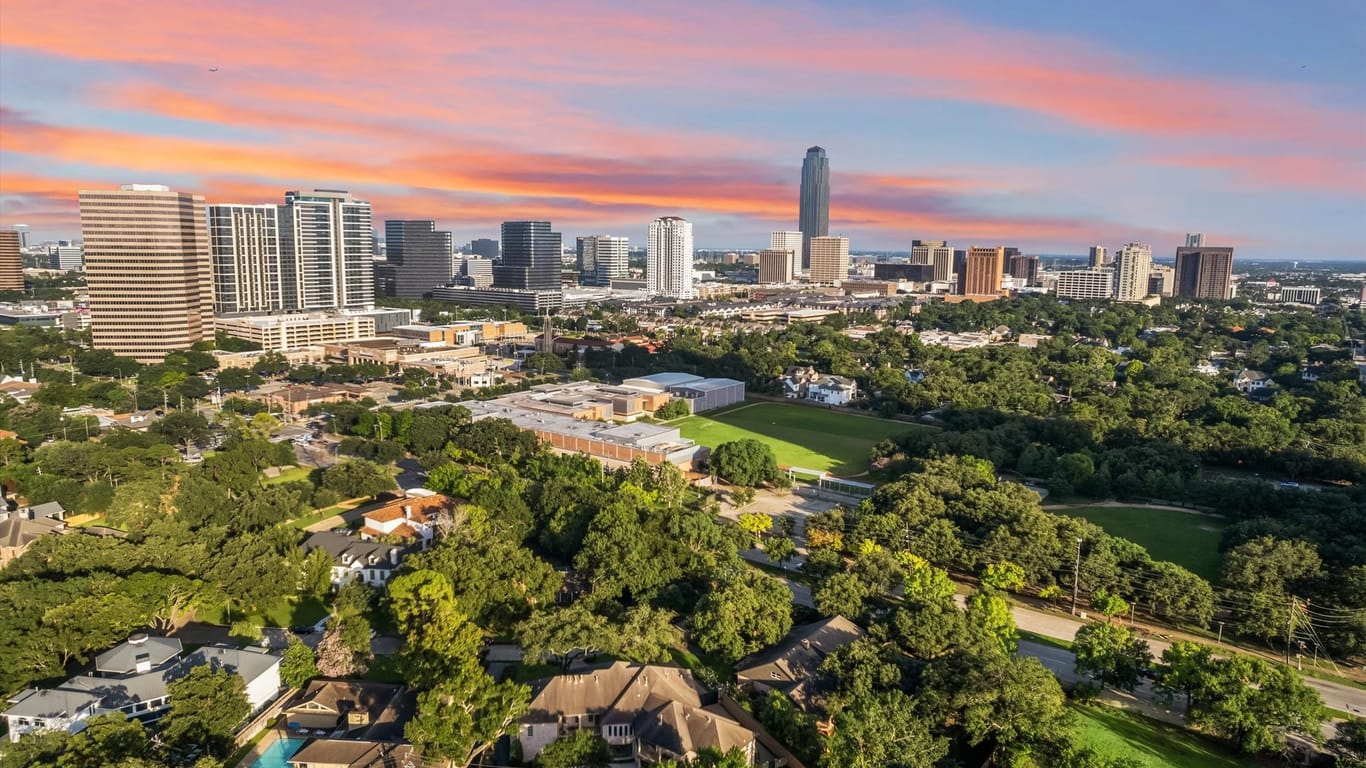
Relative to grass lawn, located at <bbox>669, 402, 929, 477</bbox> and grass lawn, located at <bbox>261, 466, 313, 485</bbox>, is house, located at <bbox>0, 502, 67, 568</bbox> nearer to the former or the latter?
grass lawn, located at <bbox>261, 466, 313, 485</bbox>

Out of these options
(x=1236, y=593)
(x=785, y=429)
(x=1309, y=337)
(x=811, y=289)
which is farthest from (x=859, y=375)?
(x=811, y=289)

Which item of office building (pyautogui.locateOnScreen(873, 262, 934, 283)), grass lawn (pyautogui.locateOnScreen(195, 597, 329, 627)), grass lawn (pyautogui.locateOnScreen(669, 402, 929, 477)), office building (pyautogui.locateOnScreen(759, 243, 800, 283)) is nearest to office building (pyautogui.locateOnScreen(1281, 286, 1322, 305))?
office building (pyautogui.locateOnScreen(873, 262, 934, 283))

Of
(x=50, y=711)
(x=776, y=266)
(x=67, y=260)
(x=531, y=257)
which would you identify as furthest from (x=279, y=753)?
(x=67, y=260)

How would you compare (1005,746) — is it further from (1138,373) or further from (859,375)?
(1138,373)

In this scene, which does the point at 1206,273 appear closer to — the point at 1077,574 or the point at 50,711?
the point at 1077,574

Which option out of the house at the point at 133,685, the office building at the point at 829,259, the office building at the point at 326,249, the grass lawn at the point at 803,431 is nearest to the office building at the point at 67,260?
the office building at the point at 326,249

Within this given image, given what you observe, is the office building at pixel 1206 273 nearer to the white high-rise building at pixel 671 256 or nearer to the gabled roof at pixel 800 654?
the white high-rise building at pixel 671 256
